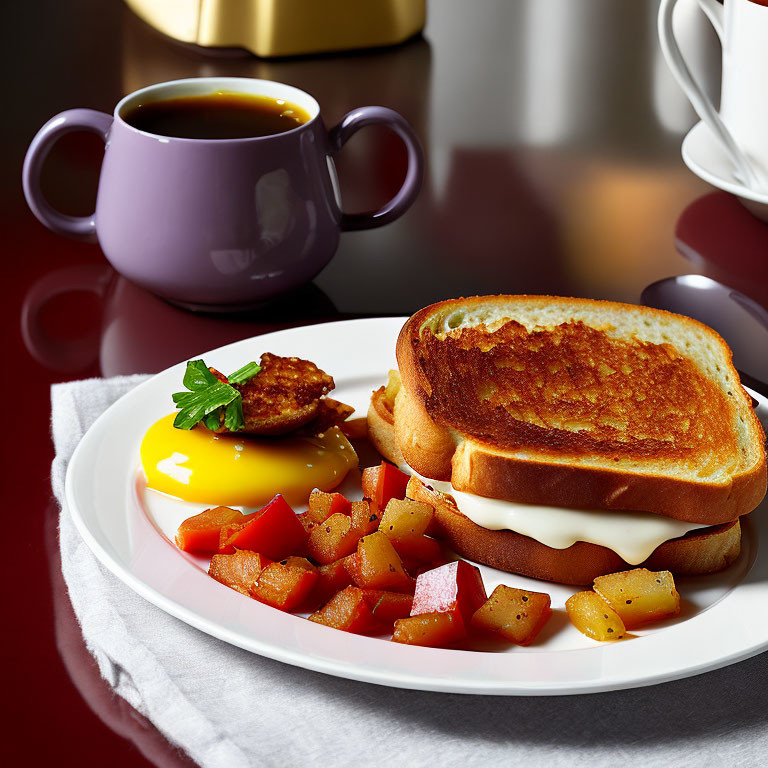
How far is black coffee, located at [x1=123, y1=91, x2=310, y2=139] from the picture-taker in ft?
6.15

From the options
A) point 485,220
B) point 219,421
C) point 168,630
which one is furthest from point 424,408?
point 485,220

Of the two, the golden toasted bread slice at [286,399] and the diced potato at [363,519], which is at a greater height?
the golden toasted bread slice at [286,399]

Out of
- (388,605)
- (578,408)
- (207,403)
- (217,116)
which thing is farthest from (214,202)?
(388,605)

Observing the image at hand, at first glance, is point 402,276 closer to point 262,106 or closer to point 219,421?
point 262,106

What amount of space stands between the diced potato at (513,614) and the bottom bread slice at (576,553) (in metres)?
0.10

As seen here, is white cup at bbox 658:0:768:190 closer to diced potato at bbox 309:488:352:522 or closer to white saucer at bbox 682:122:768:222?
white saucer at bbox 682:122:768:222

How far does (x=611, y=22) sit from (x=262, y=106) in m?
2.28

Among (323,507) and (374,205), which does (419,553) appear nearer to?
(323,507)

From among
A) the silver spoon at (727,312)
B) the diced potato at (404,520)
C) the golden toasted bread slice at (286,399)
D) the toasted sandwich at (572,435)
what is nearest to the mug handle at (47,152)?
the golden toasted bread slice at (286,399)

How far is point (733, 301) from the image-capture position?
212 cm

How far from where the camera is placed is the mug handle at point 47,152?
6.25 feet

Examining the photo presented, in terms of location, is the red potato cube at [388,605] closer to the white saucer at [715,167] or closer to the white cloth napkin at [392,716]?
the white cloth napkin at [392,716]

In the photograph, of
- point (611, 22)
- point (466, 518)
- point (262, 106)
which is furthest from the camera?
point (611, 22)

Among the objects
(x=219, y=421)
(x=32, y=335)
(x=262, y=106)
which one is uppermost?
(x=262, y=106)
